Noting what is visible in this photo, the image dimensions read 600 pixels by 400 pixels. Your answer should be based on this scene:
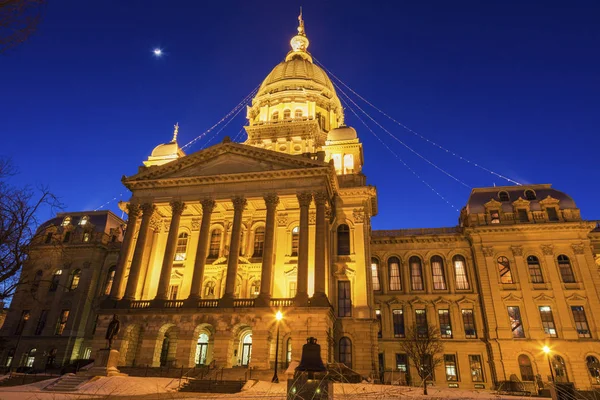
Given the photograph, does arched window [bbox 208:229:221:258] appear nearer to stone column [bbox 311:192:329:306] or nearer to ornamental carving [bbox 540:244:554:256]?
stone column [bbox 311:192:329:306]

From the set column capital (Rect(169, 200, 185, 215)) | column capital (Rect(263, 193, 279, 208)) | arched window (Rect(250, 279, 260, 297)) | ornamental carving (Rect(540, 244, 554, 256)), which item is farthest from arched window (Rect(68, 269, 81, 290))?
ornamental carving (Rect(540, 244, 554, 256))

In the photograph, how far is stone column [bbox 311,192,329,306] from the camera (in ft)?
97.7

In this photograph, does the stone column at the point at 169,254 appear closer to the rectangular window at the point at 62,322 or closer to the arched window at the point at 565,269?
the rectangular window at the point at 62,322

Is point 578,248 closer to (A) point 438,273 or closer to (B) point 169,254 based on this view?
(A) point 438,273

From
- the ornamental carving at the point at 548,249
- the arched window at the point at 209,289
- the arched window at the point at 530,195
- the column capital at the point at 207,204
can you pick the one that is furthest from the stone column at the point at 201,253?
the arched window at the point at 530,195

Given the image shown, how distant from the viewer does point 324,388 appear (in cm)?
846

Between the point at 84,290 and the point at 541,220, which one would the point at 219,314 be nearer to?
the point at 84,290

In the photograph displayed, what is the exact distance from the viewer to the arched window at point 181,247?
39344 millimetres

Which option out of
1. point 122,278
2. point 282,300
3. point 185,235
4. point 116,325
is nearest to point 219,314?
point 282,300

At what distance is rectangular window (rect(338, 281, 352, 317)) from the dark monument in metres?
25.4

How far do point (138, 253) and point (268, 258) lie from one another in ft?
38.2

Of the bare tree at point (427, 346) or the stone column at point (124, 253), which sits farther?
the bare tree at point (427, 346)

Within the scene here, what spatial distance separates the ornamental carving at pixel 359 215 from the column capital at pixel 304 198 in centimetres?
619

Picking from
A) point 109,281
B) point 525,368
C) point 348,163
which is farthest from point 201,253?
point 525,368
